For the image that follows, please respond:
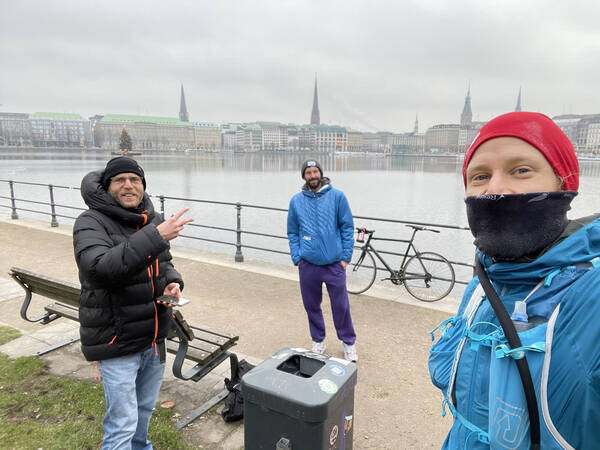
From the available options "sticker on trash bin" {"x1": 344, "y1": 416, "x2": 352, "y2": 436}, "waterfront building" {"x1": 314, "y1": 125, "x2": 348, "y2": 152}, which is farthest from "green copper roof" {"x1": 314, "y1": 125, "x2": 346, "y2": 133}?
"sticker on trash bin" {"x1": 344, "y1": 416, "x2": 352, "y2": 436}

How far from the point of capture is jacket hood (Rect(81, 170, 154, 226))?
2.18m

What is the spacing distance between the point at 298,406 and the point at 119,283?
117cm

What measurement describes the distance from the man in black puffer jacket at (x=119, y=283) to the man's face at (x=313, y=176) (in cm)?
188

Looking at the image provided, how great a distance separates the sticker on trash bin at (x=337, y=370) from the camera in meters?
2.17

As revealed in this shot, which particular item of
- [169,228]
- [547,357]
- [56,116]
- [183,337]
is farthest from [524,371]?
[56,116]

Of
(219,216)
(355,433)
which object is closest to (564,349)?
(355,433)

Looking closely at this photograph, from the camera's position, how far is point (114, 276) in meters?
1.99

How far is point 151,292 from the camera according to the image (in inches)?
88.8

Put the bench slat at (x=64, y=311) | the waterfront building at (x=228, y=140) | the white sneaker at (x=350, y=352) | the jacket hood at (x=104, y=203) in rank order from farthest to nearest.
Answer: the waterfront building at (x=228, y=140) → the white sneaker at (x=350, y=352) → the bench slat at (x=64, y=311) → the jacket hood at (x=104, y=203)

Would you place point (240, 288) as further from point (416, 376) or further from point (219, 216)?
point (219, 216)

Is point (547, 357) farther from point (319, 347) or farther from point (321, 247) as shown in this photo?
point (319, 347)

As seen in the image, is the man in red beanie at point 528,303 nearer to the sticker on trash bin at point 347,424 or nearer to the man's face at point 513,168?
the man's face at point 513,168

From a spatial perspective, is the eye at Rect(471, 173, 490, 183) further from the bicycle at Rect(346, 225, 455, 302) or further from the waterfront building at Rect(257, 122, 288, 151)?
the waterfront building at Rect(257, 122, 288, 151)

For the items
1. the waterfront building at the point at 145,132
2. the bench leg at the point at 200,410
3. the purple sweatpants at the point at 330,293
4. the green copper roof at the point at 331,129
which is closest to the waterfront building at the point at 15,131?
the waterfront building at the point at 145,132
